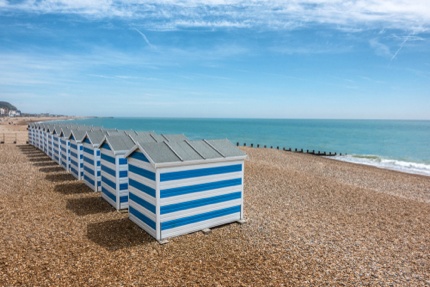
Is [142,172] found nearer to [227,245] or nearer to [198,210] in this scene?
[198,210]

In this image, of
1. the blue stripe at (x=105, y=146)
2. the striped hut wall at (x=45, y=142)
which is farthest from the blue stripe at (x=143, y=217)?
the striped hut wall at (x=45, y=142)

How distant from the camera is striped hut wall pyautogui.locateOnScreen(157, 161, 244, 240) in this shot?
26.2ft

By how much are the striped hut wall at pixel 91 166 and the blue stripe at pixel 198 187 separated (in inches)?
242

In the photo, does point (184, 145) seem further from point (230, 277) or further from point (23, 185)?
point (23, 185)

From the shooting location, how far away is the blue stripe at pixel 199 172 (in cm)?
792

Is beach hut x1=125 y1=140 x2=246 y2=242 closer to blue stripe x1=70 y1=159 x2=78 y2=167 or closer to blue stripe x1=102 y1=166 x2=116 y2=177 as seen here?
blue stripe x1=102 y1=166 x2=116 y2=177

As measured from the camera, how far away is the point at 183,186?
820 centimetres

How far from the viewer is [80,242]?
7.77 m

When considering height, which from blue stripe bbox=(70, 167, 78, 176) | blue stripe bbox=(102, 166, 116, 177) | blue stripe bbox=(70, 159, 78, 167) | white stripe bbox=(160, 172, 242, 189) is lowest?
blue stripe bbox=(70, 167, 78, 176)

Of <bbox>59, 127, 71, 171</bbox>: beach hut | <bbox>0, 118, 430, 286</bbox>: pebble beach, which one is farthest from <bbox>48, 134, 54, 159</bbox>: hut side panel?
<bbox>0, 118, 430, 286</bbox>: pebble beach

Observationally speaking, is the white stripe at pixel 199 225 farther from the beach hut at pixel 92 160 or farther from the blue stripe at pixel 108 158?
the beach hut at pixel 92 160

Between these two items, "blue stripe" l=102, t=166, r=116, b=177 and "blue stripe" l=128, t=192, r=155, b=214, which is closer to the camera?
"blue stripe" l=128, t=192, r=155, b=214

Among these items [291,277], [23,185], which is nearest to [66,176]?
[23,185]

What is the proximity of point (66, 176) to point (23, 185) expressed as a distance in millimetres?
2350
